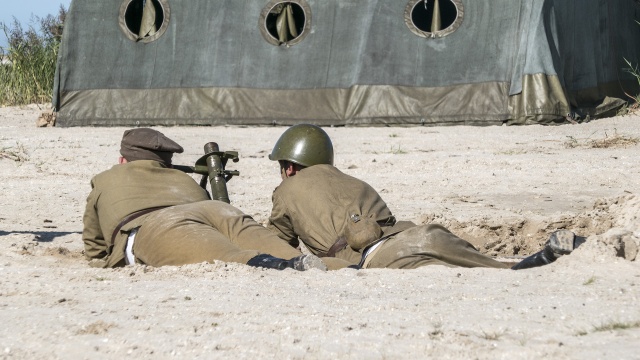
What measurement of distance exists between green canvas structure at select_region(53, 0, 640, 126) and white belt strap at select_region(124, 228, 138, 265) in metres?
8.22

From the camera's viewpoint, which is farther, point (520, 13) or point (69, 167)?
point (520, 13)

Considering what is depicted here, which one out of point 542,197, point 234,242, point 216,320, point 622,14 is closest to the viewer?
point 216,320

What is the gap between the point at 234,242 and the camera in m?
6.77

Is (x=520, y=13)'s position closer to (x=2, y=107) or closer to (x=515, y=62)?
(x=515, y=62)

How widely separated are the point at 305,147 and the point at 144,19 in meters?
8.98

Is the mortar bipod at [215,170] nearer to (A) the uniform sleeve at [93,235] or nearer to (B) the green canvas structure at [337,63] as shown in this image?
(A) the uniform sleeve at [93,235]

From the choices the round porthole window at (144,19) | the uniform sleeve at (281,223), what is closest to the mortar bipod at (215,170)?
the uniform sleeve at (281,223)

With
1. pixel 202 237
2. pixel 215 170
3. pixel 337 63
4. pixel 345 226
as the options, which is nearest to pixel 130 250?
pixel 202 237

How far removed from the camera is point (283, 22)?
15.4 meters

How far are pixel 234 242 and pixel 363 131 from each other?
7.64 meters

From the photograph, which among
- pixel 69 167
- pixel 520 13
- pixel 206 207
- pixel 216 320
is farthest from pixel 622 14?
pixel 216 320

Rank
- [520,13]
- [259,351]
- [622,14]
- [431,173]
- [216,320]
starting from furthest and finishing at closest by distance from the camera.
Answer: [622,14], [520,13], [431,173], [216,320], [259,351]

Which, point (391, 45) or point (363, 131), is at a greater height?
point (391, 45)

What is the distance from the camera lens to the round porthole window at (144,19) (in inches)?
616
